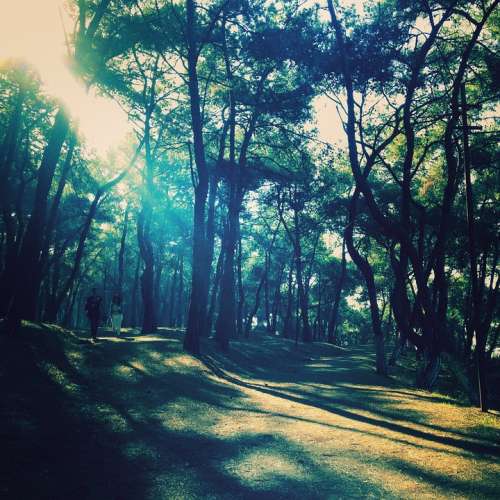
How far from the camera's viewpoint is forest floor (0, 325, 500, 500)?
181 inches

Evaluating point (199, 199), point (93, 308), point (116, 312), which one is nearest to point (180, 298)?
point (116, 312)

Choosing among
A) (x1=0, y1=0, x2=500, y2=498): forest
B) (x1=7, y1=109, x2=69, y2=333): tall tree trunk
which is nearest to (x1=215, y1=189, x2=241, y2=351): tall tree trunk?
(x1=0, y1=0, x2=500, y2=498): forest

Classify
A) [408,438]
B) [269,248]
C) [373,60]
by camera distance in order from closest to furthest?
1. [408,438]
2. [373,60]
3. [269,248]

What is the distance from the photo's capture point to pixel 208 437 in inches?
259

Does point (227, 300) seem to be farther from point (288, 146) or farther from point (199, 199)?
point (288, 146)

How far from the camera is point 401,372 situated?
65.7ft

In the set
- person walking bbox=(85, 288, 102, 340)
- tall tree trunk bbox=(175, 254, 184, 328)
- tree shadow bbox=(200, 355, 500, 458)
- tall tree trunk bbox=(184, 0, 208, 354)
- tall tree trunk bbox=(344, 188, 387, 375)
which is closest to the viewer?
tree shadow bbox=(200, 355, 500, 458)

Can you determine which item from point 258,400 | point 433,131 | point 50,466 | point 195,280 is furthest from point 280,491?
point 433,131

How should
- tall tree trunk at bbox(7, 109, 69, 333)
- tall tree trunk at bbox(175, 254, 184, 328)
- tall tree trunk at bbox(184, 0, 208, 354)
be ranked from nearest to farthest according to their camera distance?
tall tree trunk at bbox(7, 109, 69, 333) < tall tree trunk at bbox(184, 0, 208, 354) < tall tree trunk at bbox(175, 254, 184, 328)

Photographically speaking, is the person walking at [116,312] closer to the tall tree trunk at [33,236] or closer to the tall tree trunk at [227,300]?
the tall tree trunk at [227,300]

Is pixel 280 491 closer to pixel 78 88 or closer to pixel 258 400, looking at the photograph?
pixel 258 400

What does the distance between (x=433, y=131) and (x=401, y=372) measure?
471 inches

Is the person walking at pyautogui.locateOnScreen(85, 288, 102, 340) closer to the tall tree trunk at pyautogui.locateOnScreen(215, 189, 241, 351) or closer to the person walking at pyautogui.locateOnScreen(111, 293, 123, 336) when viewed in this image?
the person walking at pyautogui.locateOnScreen(111, 293, 123, 336)

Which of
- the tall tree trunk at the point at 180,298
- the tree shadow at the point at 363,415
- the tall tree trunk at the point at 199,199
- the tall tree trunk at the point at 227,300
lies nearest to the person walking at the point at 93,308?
the tall tree trunk at the point at 199,199
